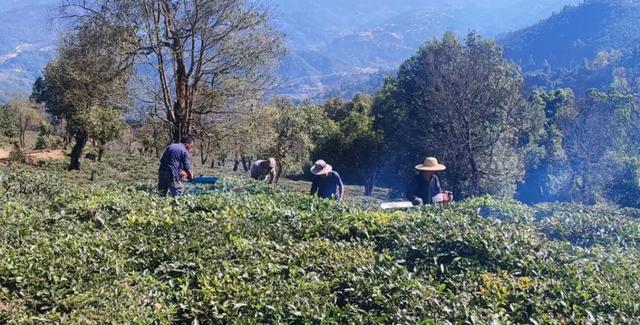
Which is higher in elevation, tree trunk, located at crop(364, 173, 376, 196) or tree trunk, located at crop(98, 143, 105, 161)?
tree trunk, located at crop(98, 143, 105, 161)

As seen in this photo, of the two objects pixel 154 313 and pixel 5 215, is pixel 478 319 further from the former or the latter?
→ pixel 5 215

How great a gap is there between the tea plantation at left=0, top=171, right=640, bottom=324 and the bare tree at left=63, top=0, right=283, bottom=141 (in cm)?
1057

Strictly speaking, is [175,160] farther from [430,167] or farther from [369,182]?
[369,182]

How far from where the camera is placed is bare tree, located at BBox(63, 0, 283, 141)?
17062 millimetres

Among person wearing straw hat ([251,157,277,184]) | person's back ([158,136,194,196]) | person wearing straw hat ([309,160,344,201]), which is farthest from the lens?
person wearing straw hat ([251,157,277,184])

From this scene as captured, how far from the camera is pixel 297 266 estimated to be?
17.1 feet

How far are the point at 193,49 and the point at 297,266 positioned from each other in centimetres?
1428

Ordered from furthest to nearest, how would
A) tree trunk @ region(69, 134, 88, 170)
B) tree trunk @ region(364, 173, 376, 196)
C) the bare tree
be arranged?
tree trunk @ region(364, 173, 376, 196)
tree trunk @ region(69, 134, 88, 170)
the bare tree

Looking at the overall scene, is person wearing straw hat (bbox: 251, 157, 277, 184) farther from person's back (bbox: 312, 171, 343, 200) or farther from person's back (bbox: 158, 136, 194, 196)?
person's back (bbox: 158, 136, 194, 196)

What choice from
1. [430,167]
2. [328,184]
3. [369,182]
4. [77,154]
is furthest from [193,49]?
[369,182]

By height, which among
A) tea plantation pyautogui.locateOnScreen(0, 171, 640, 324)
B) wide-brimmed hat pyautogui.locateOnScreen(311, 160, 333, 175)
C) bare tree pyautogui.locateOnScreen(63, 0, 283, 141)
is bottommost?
tea plantation pyautogui.locateOnScreen(0, 171, 640, 324)

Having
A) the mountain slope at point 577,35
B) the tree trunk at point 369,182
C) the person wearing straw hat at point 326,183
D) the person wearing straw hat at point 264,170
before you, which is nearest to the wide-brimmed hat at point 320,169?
the person wearing straw hat at point 326,183

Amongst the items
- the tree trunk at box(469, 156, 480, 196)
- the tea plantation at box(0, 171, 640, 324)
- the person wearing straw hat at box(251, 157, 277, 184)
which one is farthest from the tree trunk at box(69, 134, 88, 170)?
the tea plantation at box(0, 171, 640, 324)

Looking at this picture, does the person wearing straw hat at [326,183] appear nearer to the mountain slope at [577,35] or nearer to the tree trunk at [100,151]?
the tree trunk at [100,151]
